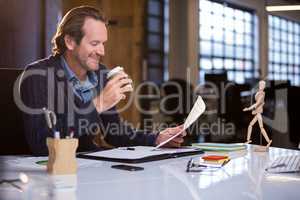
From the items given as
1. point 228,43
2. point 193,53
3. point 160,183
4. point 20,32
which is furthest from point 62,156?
point 228,43

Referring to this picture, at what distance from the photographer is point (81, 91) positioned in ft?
4.93

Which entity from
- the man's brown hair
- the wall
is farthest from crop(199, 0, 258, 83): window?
the man's brown hair

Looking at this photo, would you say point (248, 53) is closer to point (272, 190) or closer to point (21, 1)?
point (21, 1)

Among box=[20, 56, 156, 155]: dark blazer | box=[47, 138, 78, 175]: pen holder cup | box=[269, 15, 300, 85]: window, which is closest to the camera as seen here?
box=[47, 138, 78, 175]: pen holder cup

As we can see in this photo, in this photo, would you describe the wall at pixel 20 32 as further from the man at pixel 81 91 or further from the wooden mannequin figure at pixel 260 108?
the wooden mannequin figure at pixel 260 108

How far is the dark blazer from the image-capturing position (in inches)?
55.7

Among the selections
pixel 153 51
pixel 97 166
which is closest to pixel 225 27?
pixel 153 51

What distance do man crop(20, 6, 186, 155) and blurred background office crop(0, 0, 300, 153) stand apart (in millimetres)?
87

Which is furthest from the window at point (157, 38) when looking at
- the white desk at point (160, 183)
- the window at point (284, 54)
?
the white desk at point (160, 183)

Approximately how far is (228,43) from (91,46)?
3269mm

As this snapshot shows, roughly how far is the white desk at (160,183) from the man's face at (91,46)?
579 mm

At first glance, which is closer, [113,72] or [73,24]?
[73,24]

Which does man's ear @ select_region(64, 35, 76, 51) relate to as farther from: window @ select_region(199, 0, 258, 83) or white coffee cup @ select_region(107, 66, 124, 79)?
window @ select_region(199, 0, 258, 83)

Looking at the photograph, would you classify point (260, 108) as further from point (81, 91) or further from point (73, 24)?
point (73, 24)
